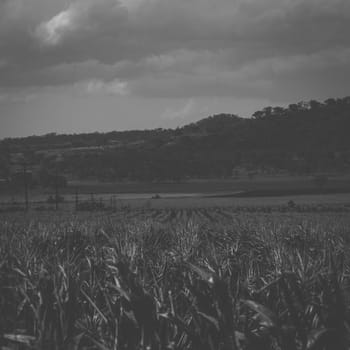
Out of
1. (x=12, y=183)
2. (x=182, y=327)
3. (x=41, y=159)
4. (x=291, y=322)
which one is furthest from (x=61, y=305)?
(x=41, y=159)

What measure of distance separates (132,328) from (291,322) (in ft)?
5.33

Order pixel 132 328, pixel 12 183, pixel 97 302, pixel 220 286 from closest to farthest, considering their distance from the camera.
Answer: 1. pixel 220 286
2. pixel 132 328
3. pixel 97 302
4. pixel 12 183

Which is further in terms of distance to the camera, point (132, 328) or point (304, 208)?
point (304, 208)

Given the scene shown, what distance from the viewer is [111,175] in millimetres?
182500

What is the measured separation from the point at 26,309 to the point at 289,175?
176m

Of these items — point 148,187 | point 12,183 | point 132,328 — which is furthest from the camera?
point 148,187

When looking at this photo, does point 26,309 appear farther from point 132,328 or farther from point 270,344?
point 270,344

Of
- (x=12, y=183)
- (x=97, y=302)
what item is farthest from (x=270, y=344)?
(x=12, y=183)

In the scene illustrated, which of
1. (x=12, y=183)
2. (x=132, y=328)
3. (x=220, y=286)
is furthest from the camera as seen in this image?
(x=12, y=183)

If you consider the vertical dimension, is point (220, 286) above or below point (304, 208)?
above

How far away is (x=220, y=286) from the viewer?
4.88m

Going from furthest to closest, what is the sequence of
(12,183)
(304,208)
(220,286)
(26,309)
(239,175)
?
(239,175) → (12,183) → (304,208) → (26,309) → (220,286)

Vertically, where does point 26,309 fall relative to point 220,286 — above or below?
below

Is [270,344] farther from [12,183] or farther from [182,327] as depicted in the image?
[12,183]
